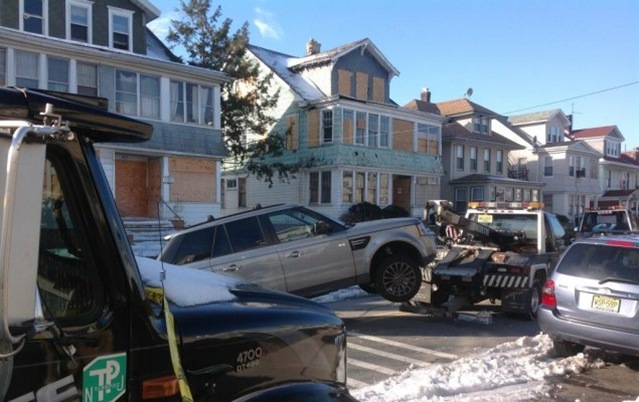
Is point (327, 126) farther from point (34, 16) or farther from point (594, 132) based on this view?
point (594, 132)

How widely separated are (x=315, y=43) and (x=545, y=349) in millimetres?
30498

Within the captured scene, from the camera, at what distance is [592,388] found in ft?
19.9

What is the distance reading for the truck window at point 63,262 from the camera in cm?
182

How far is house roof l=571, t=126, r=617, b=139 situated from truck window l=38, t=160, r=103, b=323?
192ft

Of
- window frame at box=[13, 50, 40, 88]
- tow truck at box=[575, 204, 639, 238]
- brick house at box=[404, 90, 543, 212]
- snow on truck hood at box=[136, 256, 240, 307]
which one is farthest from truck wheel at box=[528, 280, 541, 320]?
brick house at box=[404, 90, 543, 212]

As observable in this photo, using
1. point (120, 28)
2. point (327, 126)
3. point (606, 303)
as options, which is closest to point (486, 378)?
point (606, 303)

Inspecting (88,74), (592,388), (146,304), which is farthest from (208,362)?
(88,74)

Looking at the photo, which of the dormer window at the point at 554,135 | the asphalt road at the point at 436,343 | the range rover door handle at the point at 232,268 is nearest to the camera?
the asphalt road at the point at 436,343

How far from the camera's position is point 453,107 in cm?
4147

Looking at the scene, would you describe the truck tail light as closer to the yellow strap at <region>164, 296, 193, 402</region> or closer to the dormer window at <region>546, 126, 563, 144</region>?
the yellow strap at <region>164, 296, 193, 402</region>

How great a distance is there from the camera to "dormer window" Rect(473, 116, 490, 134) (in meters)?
40.2

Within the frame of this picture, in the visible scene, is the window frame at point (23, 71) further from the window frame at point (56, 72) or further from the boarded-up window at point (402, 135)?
the boarded-up window at point (402, 135)

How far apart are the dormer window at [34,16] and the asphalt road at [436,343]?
16380 mm

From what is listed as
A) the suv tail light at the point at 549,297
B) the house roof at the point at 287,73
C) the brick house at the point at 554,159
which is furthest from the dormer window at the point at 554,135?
the suv tail light at the point at 549,297
